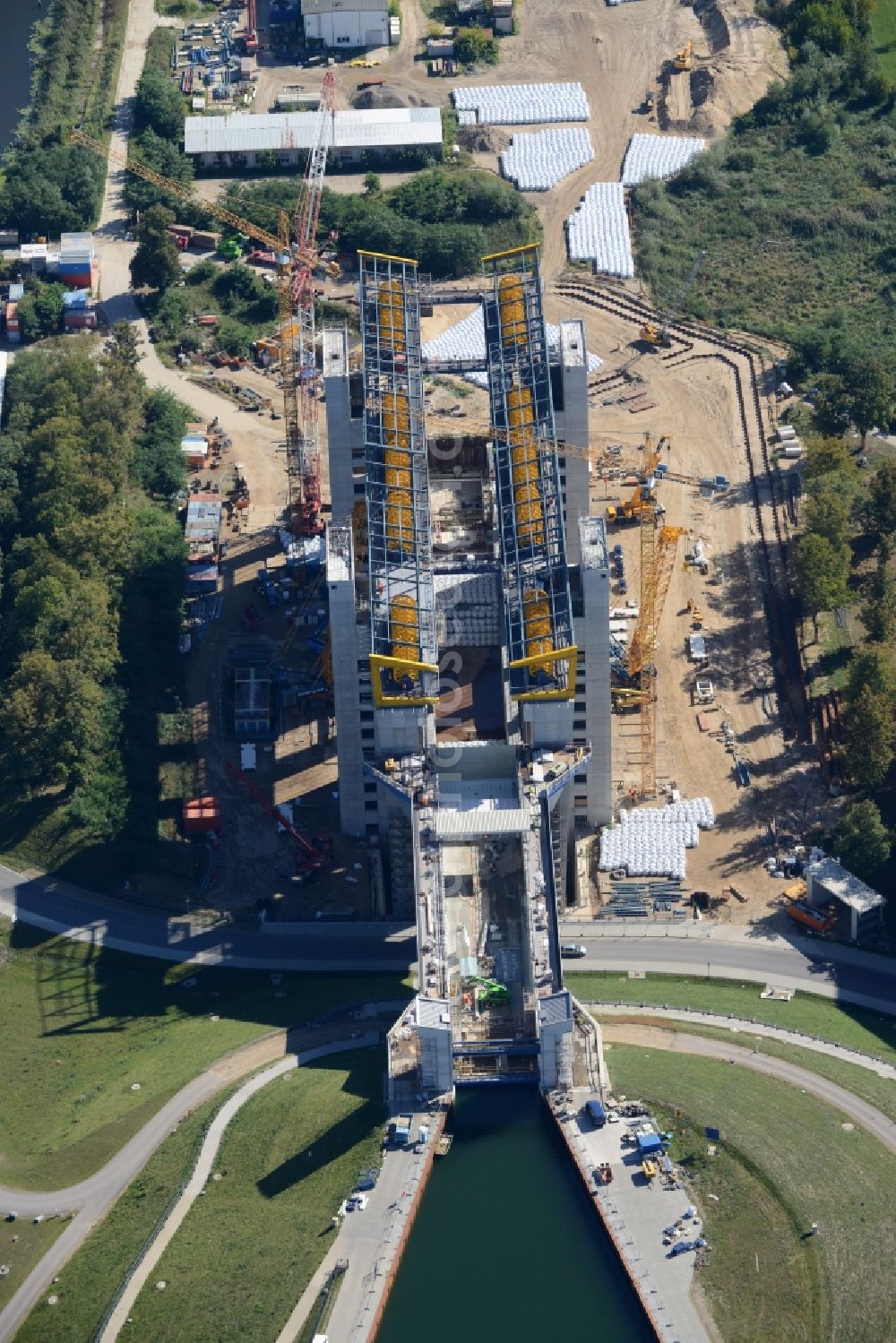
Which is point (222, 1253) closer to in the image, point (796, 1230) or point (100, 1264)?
point (100, 1264)

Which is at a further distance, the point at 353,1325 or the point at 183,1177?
the point at 183,1177

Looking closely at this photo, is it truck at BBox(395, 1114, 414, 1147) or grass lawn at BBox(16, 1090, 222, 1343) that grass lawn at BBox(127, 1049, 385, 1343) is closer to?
truck at BBox(395, 1114, 414, 1147)

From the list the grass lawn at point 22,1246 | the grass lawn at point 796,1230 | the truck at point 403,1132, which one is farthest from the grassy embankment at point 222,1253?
the grass lawn at point 796,1230

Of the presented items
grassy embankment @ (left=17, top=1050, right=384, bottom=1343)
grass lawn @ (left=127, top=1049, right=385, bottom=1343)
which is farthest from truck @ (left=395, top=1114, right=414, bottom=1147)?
grassy embankment @ (left=17, top=1050, right=384, bottom=1343)

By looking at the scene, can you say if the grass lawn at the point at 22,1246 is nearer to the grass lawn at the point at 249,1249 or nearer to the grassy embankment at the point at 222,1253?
the grassy embankment at the point at 222,1253

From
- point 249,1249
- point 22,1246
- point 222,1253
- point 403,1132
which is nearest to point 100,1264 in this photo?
point 22,1246

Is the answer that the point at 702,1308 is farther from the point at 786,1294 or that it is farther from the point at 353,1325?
the point at 353,1325

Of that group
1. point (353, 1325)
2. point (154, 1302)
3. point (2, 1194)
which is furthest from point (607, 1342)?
point (2, 1194)
